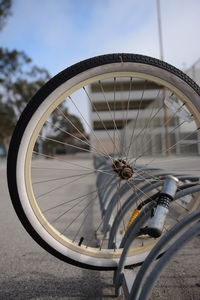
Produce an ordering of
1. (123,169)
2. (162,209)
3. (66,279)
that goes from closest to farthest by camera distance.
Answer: (162,209) < (123,169) < (66,279)

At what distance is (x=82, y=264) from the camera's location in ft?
6.45

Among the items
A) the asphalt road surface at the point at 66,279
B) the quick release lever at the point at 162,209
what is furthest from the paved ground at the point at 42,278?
the quick release lever at the point at 162,209

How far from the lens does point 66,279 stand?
7.47 feet

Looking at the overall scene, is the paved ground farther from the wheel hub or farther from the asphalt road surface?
the wheel hub

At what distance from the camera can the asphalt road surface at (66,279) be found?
6.64 ft

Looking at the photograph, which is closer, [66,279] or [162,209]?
[162,209]

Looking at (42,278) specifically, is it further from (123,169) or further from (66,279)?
(123,169)

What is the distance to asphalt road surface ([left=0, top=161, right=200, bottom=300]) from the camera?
2025mm

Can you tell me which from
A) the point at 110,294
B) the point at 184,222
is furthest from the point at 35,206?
the point at 184,222

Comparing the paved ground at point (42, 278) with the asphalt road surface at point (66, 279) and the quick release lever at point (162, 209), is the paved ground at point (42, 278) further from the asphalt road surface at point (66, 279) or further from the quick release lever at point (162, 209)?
the quick release lever at point (162, 209)

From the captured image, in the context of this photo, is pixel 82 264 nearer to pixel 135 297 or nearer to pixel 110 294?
pixel 110 294

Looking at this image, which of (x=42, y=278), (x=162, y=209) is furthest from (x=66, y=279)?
(x=162, y=209)

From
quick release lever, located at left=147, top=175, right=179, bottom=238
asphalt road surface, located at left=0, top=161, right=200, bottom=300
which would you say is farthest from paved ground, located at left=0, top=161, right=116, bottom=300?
quick release lever, located at left=147, top=175, right=179, bottom=238

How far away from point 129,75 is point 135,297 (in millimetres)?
1143
